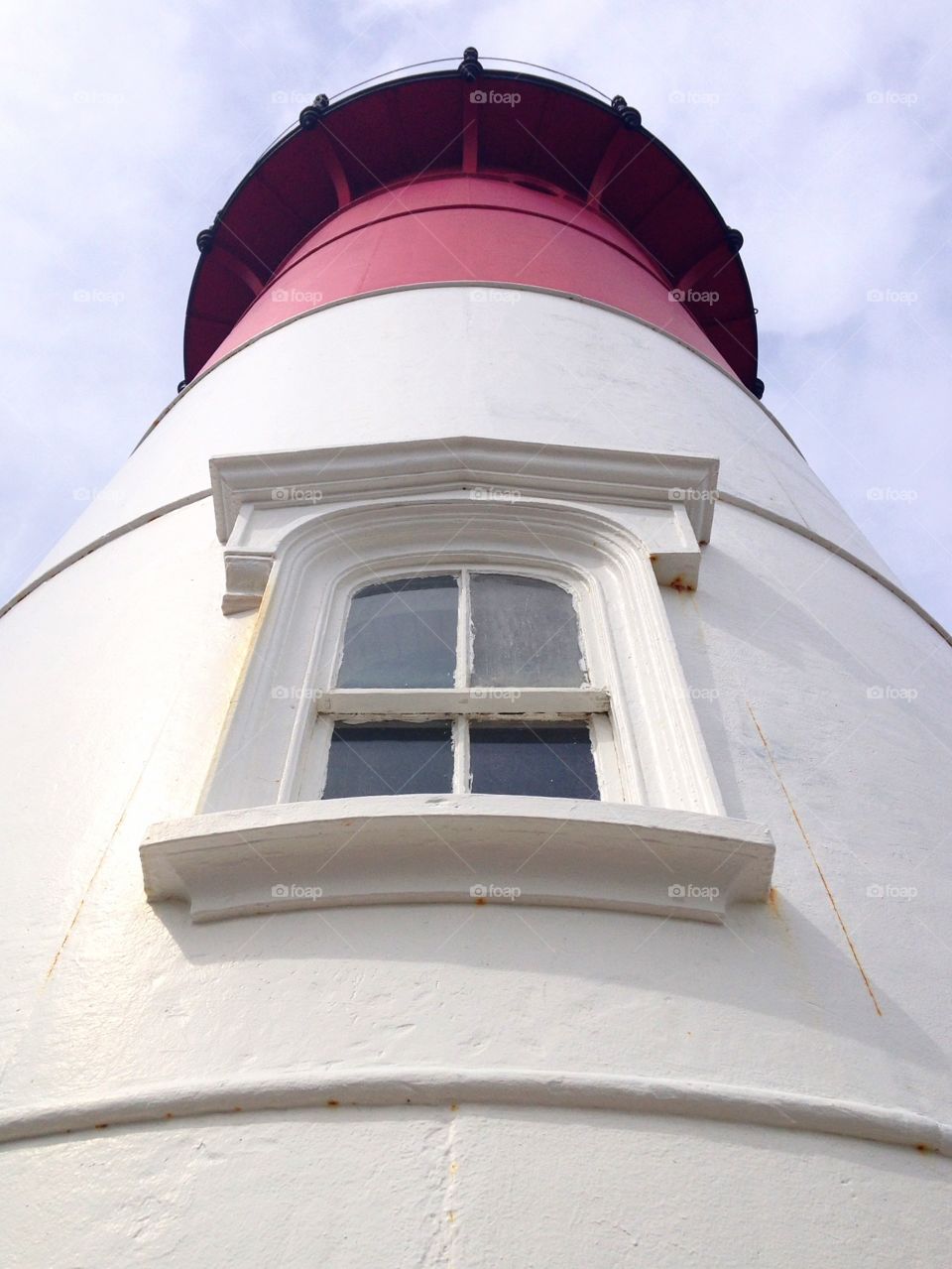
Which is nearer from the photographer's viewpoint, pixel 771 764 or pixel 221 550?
pixel 771 764

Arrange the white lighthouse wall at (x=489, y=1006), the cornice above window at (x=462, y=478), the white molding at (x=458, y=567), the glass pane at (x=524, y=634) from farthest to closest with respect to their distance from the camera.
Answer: the cornice above window at (x=462, y=478), the glass pane at (x=524, y=634), the white molding at (x=458, y=567), the white lighthouse wall at (x=489, y=1006)

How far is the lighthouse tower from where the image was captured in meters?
1.70

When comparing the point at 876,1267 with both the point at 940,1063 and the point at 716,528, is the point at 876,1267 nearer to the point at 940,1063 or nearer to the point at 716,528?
the point at 940,1063

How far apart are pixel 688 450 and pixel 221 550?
1851 millimetres

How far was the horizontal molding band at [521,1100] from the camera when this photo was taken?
5.89 ft

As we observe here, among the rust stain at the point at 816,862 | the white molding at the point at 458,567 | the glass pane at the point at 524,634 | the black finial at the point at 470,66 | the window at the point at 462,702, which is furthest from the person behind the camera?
the black finial at the point at 470,66

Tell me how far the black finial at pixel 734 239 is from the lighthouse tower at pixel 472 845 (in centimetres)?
401

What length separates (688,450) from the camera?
14.6 feet

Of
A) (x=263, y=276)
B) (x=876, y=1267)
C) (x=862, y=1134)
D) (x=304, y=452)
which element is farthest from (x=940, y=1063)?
(x=263, y=276)

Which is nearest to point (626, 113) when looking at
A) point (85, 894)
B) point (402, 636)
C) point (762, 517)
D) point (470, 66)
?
point (470, 66)

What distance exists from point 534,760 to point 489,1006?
0.91 meters

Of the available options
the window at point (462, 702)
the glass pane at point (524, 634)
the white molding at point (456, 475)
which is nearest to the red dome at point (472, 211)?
the white molding at point (456, 475)

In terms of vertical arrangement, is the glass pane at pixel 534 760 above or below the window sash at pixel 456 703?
below

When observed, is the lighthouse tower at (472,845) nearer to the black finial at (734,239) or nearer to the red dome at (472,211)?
the red dome at (472,211)
